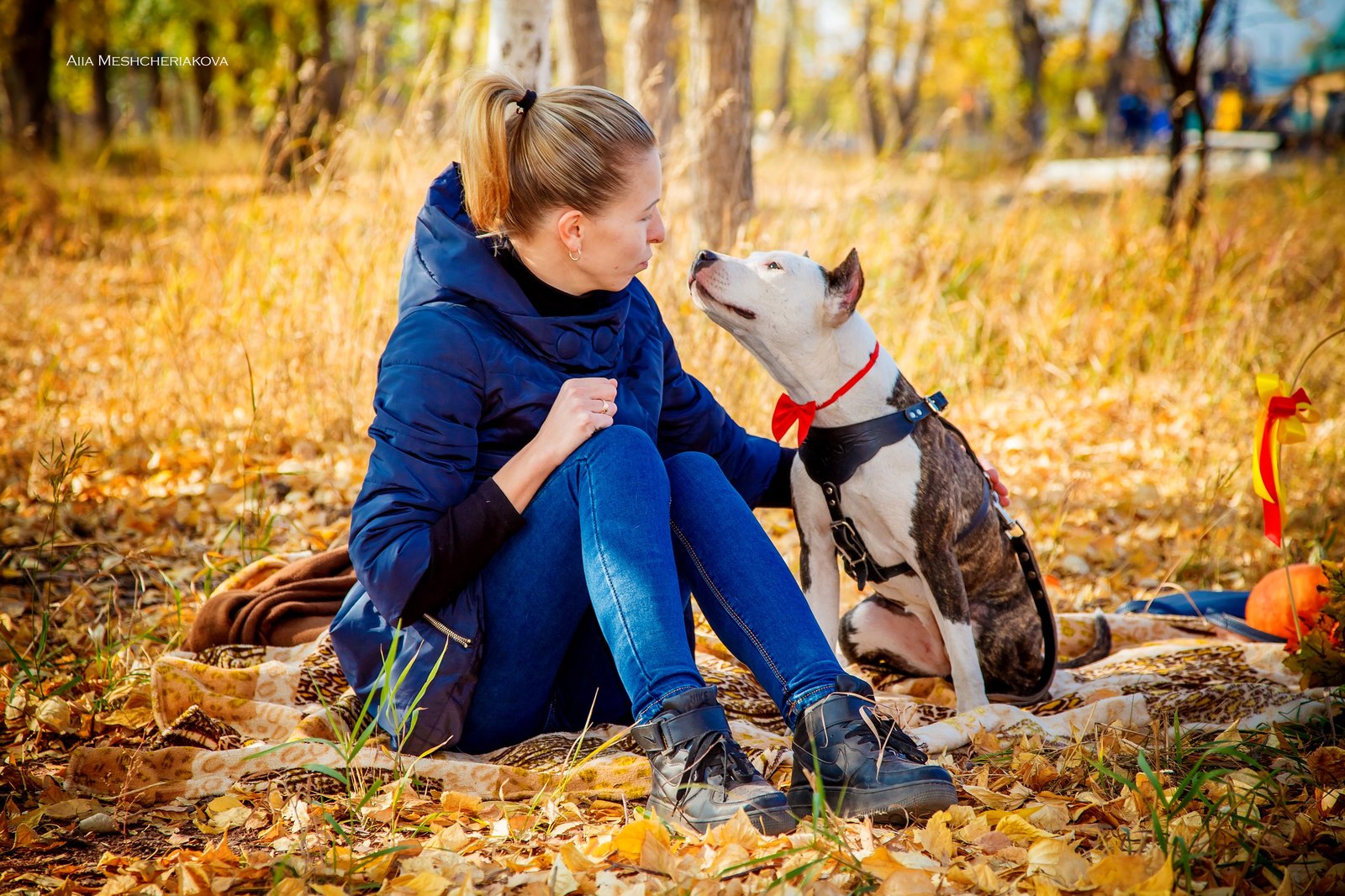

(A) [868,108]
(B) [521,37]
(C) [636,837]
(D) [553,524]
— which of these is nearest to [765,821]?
(C) [636,837]

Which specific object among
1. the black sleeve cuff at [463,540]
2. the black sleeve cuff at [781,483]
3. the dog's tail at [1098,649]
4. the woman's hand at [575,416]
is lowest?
the dog's tail at [1098,649]

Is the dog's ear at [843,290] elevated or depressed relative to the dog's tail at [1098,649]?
elevated

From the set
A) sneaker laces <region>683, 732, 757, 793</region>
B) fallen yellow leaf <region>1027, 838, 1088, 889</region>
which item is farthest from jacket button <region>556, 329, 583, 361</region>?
fallen yellow leaf <region>1027, 838, 1088, 889</region>

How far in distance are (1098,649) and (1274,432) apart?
942 mm

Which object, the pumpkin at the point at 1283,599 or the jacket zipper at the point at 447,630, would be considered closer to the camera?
the jacket zipper at the point at 447,630

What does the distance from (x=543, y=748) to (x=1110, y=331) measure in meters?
4.80

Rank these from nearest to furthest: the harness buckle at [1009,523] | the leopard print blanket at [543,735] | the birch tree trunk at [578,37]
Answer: the leopard print blanket at [543,735]
the harness buckle at [1009,523]
the birch tree trunk at [578,37]

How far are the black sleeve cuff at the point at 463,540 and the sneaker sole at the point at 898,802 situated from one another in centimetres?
83

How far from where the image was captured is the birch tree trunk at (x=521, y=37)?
4.69 metres

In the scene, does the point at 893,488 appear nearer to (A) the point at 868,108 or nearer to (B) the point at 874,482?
(B) the point at 874,482

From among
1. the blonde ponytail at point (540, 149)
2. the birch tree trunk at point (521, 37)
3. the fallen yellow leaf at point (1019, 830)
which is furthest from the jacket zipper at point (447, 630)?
the birch tree trunk at point (521, 37)

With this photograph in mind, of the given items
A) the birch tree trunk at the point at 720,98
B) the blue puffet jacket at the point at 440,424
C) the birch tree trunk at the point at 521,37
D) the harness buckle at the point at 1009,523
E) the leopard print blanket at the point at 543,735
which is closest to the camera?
the blue puffet jacket at the point at 440,424

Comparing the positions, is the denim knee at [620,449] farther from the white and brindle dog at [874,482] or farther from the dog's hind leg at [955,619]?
the dog's hind leg at [955,619]

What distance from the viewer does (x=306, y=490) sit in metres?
4.40
